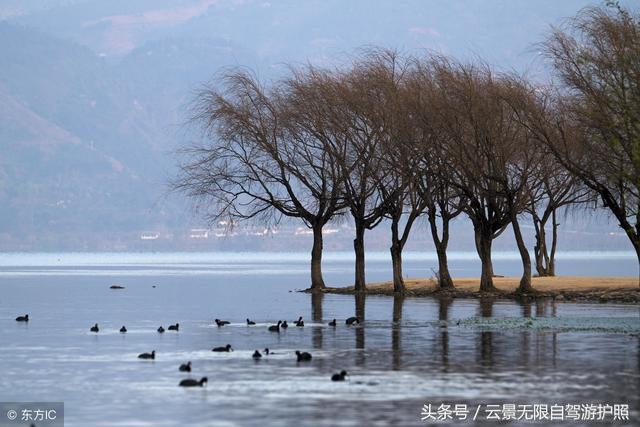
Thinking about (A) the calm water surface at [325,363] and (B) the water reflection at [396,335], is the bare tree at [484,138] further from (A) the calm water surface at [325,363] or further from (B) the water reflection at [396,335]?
(B) the water reflection at [396,335]

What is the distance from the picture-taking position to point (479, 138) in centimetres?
6494

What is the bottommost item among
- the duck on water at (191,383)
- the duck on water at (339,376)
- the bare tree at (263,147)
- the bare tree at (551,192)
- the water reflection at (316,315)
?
the duck on water at (191,383)

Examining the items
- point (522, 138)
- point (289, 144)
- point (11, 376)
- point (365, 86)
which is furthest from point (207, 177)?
point (11, 376)

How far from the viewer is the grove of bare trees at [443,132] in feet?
191

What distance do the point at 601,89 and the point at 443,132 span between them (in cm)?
1146

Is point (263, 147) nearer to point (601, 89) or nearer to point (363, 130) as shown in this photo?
point (363, 130)

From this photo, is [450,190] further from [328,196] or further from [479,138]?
[479,138]

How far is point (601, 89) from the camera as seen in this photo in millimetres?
57688

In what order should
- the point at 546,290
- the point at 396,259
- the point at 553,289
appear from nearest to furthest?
the point at 546,290 < the point at 553,289 < the point at 396,259

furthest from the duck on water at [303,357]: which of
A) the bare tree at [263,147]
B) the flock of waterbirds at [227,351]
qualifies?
the bare tree at [263,147]

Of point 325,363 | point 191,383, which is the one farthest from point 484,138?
point 191,383

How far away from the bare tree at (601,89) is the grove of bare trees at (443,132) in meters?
0.09

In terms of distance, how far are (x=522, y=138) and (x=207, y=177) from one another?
19523mm

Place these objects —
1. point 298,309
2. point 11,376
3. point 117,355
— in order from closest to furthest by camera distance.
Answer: point 11,376
point 117,355
point 298,309
